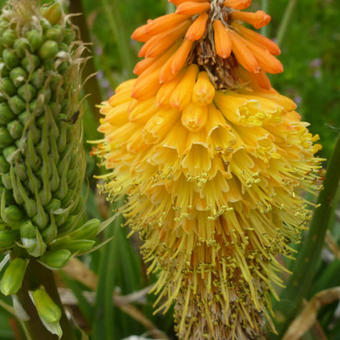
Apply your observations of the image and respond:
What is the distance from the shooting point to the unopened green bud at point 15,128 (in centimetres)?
93

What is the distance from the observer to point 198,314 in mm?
1442

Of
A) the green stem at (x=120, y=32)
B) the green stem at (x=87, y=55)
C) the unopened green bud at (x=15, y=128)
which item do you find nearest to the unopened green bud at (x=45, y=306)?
the unopened green bud at (x=15, y=128)

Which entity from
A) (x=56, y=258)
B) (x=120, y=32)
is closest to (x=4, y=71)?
(x=56, y=258)

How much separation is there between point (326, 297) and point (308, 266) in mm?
233

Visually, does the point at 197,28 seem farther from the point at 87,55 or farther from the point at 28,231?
the point at 87,55

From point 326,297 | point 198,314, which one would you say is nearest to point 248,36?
point 198,314

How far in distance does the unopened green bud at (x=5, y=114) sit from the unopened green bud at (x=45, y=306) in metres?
0.37

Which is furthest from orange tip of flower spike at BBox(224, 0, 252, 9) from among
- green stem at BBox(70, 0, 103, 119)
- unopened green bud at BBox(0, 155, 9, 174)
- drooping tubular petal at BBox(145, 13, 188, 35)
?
green stem at BBox(70, 0, 103, 119)

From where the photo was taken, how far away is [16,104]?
0.92 metres

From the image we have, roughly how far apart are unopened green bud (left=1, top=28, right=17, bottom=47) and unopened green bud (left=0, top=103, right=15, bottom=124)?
11 centimetres

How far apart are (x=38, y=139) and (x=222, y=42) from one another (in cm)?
48

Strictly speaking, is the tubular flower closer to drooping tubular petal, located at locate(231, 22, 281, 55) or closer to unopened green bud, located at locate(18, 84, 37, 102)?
drooping tubular petal, located at locate(231, 22, 281, 55)

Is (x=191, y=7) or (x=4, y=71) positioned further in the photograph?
(x=191, y=7)

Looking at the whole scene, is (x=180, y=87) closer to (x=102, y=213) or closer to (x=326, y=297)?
(x=326, y=297)
